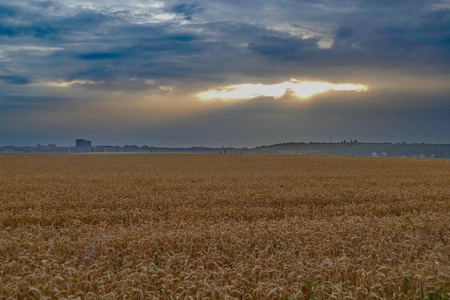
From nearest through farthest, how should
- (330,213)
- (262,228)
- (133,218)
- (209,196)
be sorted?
(262,228)
(133,218)
(330,213)
(209,196)

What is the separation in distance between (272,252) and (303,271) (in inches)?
69.2

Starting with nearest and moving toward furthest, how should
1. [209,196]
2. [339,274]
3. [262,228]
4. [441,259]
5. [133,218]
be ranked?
[339,274]
[441,259]
[262,228]
[133,218]
[209,196]

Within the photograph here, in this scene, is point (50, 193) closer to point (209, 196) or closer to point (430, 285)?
point (209, 196)

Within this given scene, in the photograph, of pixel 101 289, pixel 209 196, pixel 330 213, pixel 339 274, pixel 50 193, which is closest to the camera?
pixel 101 289

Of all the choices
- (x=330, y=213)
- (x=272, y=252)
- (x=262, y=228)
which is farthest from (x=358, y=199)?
(x=272, y=252)

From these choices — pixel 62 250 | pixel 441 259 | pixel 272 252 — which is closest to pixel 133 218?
pixel 62 250

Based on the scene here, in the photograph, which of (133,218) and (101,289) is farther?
(133,218)

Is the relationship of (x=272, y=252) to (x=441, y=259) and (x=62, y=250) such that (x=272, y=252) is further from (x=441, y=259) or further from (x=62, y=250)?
(x=62, y=250)

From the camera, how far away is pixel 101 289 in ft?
20.1

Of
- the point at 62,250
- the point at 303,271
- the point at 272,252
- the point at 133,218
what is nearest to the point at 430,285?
the point at 303,271

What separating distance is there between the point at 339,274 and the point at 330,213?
875 centimetres

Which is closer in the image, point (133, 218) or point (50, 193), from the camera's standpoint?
point (133, 218)

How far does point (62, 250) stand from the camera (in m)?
8.55

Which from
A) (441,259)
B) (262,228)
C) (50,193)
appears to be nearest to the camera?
(441,259)
